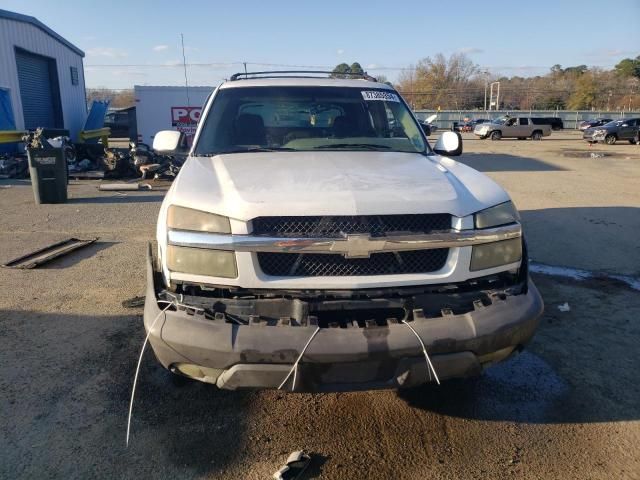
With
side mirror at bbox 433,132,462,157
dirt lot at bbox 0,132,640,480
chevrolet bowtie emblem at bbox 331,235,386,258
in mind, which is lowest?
dirt lot at bbox 0,132,640,480

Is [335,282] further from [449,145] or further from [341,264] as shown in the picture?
[449,145]

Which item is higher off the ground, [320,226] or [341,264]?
[320,226]

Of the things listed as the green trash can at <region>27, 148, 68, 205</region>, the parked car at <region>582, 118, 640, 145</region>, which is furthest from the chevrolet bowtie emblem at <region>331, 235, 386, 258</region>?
the parked car at <region>582, 118, 640, 145</region>

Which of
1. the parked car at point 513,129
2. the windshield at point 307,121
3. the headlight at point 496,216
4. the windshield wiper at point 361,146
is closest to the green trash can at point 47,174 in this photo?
the windshield at point 307,121

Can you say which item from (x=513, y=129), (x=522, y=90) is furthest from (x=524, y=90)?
(x=513, y=129)

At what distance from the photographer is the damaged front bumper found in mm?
2309

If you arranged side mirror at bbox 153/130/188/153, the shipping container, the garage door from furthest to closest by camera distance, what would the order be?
the garage door
the shipping container
side mirror at bbox 153/130/188/153

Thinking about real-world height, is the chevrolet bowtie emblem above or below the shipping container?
below

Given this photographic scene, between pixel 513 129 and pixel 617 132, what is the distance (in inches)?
313

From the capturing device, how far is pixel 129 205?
9.84m

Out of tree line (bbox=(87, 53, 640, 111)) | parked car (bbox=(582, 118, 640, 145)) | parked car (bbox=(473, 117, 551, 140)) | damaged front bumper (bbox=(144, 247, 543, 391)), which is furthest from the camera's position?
tree line (bbox=(87, 53, 640, 111))

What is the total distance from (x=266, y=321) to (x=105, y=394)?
1497 mm

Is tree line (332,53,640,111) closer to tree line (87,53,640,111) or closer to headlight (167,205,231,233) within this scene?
tree line (87,53,640,111)

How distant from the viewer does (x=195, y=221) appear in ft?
8.38
